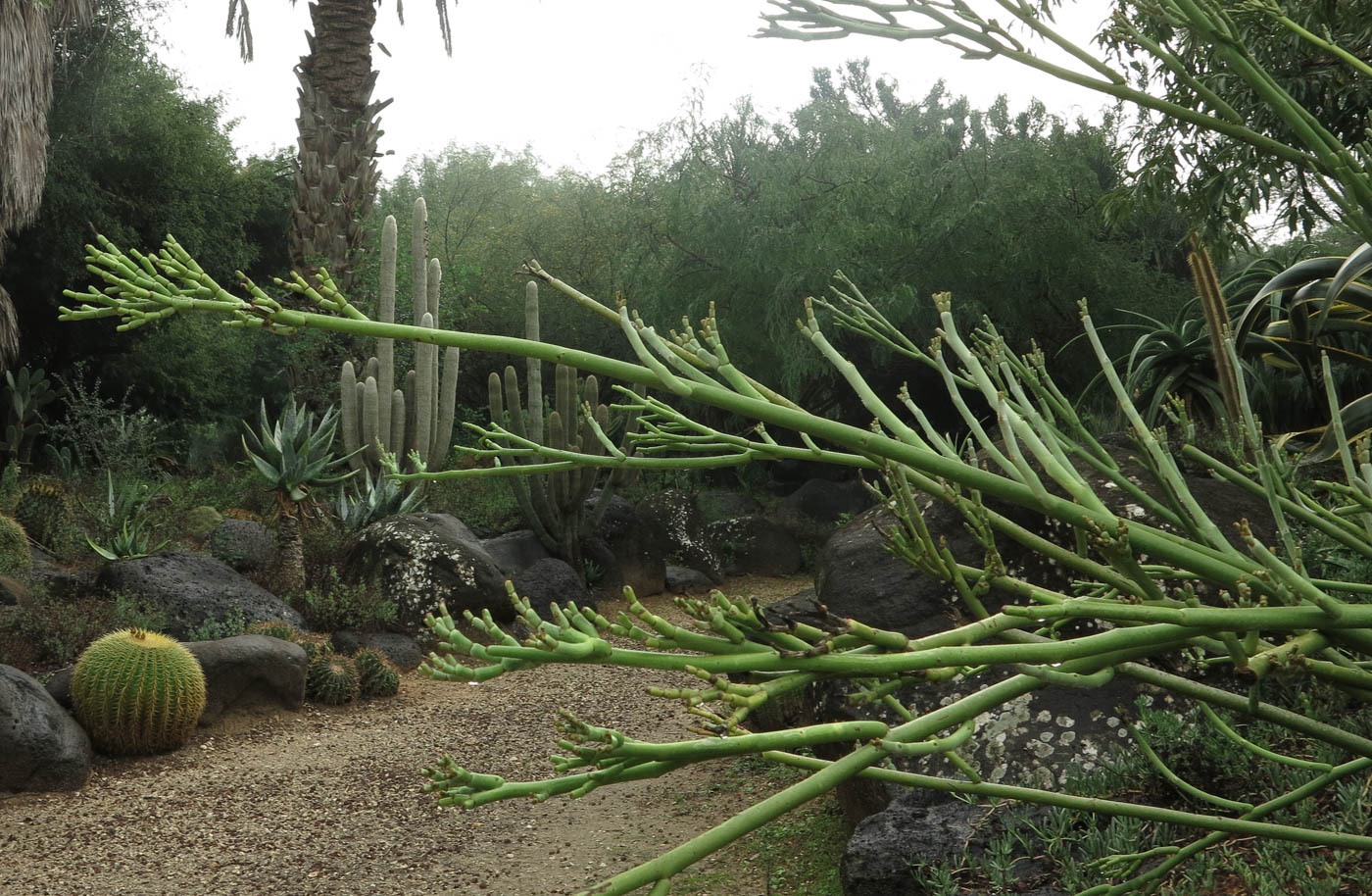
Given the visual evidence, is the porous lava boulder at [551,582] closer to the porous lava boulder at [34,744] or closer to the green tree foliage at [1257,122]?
the porous lava boulder at [34,744]

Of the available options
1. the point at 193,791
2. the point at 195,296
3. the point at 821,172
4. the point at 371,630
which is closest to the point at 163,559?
the point at 371,630

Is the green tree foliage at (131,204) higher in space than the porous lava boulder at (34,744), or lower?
higher

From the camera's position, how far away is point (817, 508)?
42.1 feet

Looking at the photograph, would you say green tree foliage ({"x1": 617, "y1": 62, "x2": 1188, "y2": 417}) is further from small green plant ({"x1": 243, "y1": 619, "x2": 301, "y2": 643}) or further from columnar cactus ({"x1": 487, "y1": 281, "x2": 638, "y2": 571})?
small green plant ({"x1": 243, "y1": 619, "x2": 301, "y2": 643})

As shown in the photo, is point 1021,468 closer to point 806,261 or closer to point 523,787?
point 523,787

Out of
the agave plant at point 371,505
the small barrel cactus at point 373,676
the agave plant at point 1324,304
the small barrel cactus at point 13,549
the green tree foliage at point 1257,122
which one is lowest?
the small barrel cactus at point 373,676

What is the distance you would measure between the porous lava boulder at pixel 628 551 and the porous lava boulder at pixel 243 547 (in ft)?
10.1

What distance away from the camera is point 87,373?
13.7 metres

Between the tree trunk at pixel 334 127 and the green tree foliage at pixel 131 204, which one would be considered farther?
the green tree foliage at pixel 131 204

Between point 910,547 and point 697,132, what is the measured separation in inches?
557

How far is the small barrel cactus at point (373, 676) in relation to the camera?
7.02 meters

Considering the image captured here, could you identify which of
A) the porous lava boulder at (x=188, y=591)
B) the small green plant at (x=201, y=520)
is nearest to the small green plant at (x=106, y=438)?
the small green plant at (x=201, y=520)

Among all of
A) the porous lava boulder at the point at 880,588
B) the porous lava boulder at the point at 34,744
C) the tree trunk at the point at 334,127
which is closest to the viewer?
the porous lava boulder at the point at 880,588

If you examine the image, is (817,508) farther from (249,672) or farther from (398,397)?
(249,672)
